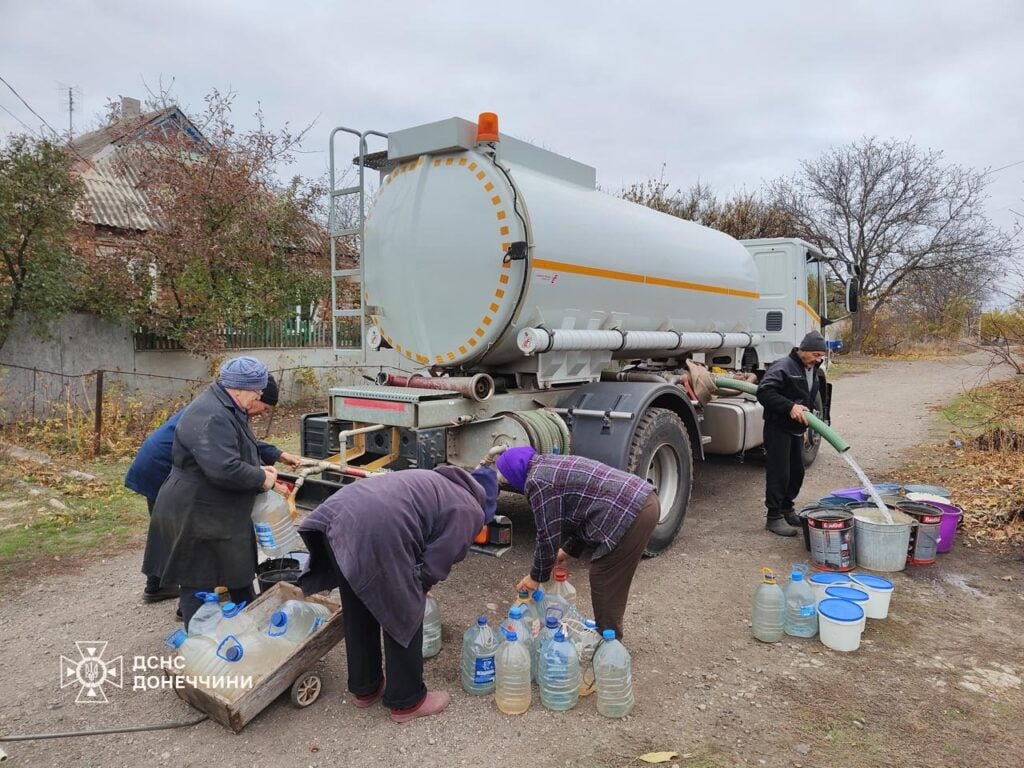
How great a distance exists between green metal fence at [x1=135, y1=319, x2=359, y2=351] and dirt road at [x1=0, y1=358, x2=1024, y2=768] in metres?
6.73

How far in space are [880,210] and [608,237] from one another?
30.0 m

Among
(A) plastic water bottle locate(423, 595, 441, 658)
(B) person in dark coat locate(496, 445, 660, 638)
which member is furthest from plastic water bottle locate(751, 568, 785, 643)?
(A) plastic water bottle locate(423, 595, 441, 658)

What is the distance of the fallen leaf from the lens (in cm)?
257

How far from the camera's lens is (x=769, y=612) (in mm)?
3541

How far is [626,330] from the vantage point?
5.37 meters

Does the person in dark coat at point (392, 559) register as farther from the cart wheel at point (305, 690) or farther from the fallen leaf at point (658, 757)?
the fallen leaf at point (658, 757)

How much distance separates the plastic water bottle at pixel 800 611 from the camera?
141 inches

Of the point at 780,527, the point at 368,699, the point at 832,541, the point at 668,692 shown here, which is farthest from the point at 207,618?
the point at 780,527

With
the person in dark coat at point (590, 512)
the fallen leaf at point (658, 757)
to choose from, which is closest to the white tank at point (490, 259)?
the person in dark coat at point (590, 512)

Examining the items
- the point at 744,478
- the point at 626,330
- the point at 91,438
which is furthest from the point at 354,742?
the point at 91,438

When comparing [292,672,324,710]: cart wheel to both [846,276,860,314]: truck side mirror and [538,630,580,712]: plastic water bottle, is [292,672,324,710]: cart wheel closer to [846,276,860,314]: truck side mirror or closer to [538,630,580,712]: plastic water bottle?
[538,630,580,712]: plastic water bottle

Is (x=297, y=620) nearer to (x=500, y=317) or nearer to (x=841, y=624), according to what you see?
(x=500, y=317)

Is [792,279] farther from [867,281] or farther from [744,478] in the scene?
[867,281]

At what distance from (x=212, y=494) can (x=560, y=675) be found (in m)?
1.79
